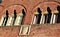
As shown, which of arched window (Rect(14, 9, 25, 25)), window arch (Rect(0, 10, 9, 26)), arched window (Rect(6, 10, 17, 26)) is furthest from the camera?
window arch (Rect(0, 10, 9, 26))

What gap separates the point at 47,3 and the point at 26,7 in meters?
1.41

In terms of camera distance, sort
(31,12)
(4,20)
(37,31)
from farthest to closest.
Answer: (4,20)
(31,12)
(37,31)

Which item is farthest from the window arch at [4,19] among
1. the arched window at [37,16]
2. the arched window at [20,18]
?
the arched window at [37,16]

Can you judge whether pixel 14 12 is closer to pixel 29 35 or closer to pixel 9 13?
pixel 9 13

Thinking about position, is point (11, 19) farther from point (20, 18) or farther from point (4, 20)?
point (20, 18)

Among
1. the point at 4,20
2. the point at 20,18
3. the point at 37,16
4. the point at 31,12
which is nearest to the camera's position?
the point at 37,16

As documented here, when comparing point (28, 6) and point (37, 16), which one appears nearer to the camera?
point (37, 16)

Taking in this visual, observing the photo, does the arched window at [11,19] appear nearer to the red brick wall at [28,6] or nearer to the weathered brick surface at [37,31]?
the red brick wall at [28,6]

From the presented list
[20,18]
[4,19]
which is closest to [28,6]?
[20,18]

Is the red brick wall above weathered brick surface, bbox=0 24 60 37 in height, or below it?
above

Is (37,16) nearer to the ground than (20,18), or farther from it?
farther from it

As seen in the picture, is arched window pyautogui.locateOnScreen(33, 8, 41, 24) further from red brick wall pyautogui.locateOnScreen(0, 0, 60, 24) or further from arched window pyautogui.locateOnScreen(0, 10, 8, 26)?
arched window pyautogui.locateOnScreen(0, 10, 8, 26)

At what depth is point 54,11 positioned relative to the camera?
18109 mm

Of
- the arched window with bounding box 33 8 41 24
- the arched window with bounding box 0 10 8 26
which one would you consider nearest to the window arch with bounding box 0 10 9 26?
the arched window with bounding box 0 10 8 26
